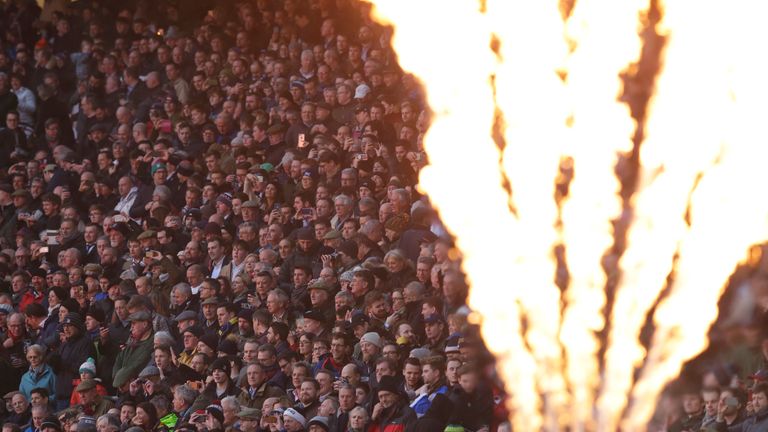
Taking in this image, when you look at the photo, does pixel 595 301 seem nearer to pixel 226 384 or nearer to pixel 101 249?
pixel 226 384

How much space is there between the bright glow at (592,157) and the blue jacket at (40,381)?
749 centimetres

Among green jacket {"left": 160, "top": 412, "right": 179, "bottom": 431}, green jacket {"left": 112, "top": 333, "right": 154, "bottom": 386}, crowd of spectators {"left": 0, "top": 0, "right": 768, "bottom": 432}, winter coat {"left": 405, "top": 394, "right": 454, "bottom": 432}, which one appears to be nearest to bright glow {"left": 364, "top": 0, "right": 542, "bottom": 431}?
crowd of spectators {"left": 0, "top": 0, "right": 768, "bottom": 432}

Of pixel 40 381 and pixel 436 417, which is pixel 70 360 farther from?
pixel 436 417

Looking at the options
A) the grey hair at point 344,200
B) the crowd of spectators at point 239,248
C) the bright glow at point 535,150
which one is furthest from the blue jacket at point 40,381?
the bright glow at point 535,150

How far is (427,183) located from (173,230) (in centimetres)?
596

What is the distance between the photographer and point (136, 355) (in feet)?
52.5

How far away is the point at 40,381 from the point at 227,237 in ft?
8.45

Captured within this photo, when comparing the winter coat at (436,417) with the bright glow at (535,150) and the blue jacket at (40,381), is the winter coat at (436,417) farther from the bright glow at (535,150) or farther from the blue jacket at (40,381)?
the blue jacket at (40,381)

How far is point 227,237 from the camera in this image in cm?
1683

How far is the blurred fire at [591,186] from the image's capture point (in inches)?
388

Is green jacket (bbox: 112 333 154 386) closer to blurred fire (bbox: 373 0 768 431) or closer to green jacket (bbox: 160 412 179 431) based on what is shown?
green jacket (bbox: 160 412 179 431)

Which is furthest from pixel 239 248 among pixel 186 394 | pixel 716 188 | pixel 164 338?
pixel 716 188

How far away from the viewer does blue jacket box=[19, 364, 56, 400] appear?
54.3 ft

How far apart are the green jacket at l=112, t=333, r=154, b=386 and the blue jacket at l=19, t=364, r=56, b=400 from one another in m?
0.81
